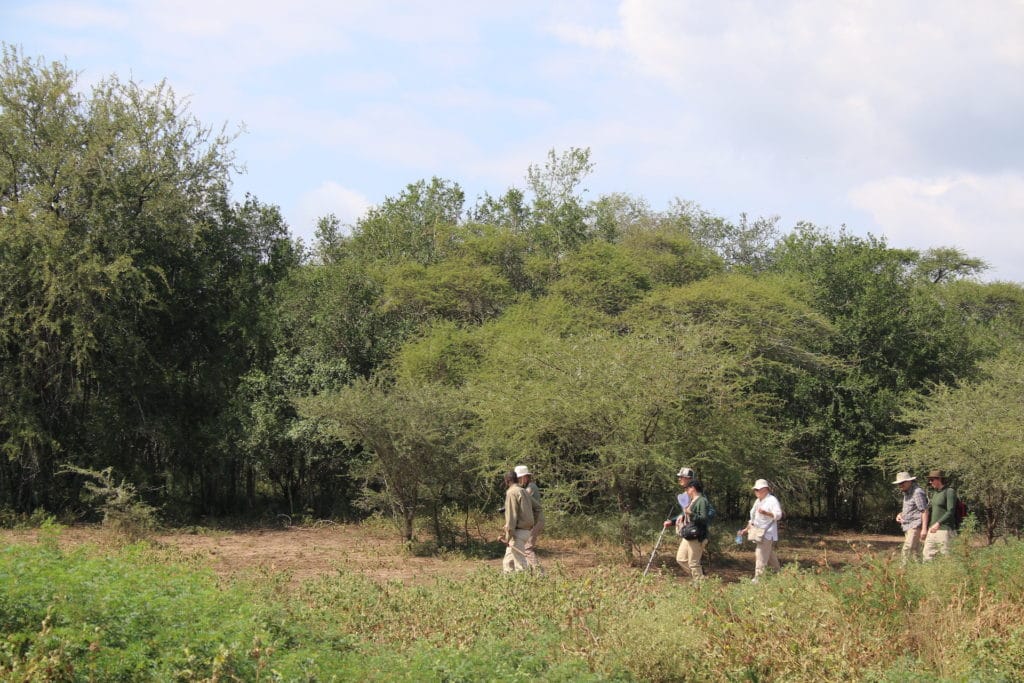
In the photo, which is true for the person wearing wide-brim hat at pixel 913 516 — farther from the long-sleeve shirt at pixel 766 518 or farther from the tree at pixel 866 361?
the tree at pixel 866 361

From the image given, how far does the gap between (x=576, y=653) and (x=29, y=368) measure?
50.9 ft

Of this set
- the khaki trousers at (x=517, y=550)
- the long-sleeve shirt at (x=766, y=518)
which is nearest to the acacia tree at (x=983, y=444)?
the long-sleeve shirt at (x=766, y=518)

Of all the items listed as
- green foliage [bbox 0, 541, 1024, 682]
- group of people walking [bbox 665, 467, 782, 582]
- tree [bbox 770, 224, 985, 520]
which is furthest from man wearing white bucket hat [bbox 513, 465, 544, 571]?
tree [bbox 770, 224, 985, 520]

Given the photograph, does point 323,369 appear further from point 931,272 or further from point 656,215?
point 931,272

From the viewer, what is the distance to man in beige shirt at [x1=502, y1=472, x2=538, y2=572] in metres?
11.5

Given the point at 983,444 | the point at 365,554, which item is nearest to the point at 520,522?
the point at 365,554

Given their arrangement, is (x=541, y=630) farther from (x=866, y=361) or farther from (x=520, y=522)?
(x=866, y=361)

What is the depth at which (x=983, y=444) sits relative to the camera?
1611 cm

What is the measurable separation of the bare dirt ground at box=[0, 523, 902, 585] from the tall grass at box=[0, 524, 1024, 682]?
3763 millimetres

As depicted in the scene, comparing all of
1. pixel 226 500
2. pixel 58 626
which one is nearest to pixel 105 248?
pixel 226 500

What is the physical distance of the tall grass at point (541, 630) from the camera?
6.14 metres

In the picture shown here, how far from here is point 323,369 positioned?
2184 centimetres

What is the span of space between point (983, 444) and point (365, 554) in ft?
36.5

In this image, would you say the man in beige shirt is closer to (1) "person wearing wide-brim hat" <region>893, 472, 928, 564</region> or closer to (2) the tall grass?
(2) the tall grass
